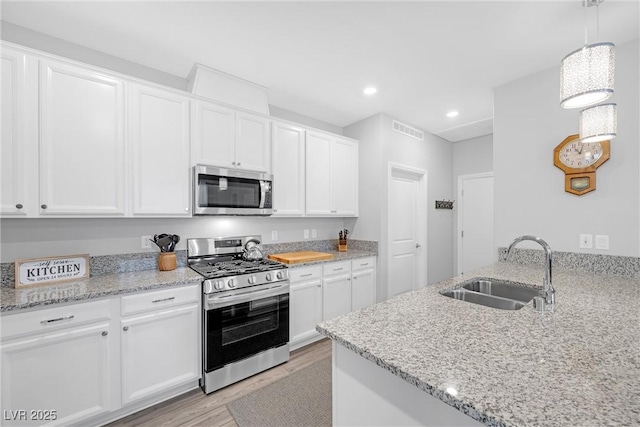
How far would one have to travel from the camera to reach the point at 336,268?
311cm

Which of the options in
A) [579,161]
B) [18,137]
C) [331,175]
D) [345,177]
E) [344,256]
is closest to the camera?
[18,137]

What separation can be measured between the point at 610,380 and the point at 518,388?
28cm

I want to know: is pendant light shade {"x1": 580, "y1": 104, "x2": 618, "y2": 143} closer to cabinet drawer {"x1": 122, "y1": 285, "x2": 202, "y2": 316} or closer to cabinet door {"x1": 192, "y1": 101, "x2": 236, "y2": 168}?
cabinet door {"x1": 192, "y1": 101, "x2": 236, "y2": 168}

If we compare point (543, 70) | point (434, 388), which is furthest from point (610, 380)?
point (543, 70)

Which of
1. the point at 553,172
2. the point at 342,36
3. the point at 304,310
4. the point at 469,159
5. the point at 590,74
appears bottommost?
the point at 304,310

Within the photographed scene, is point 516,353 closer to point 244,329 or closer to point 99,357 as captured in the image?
point 244,329

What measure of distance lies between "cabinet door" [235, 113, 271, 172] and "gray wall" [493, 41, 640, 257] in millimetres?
2429

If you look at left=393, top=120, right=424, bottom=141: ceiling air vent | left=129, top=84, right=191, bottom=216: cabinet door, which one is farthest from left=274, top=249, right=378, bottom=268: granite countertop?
left=393, top=120, right=424, bottom=141: ceiling air vent

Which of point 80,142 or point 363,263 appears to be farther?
point 363,263

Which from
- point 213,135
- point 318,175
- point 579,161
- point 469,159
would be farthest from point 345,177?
point 469,159

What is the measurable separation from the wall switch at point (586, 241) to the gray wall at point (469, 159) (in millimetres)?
2422

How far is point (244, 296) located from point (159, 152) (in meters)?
1.40

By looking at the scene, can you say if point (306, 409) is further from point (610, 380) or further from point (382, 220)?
point (382, 220)

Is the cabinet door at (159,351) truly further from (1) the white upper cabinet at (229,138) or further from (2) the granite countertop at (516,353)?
(2) the granite countertop at (516,353)
